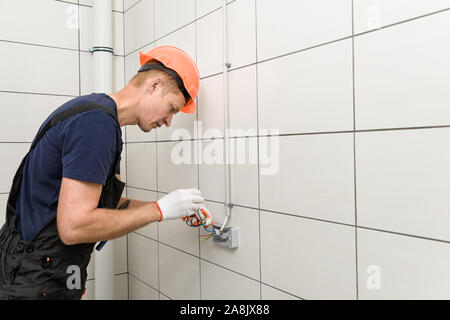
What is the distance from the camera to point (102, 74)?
186 cm

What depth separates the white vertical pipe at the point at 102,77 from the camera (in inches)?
73.0

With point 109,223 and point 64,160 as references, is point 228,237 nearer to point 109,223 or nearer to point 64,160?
point 109,223

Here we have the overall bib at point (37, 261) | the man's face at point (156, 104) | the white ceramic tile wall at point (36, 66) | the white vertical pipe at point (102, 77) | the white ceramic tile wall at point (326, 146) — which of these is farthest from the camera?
the white vertical pipe at point (102, 77)

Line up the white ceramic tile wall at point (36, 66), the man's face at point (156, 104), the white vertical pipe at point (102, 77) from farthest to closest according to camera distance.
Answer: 1. the white vertical pipe at point (102, 77)
2. the white ceramic tile wall at point (36, 66)
3. the man's face at point (156, 104)

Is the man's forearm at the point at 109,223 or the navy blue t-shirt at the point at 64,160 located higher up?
the navy blue t-shirt at the point at 64,160

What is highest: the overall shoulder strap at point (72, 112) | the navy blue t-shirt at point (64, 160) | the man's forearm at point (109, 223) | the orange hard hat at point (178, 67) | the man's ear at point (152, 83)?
the orange hard hat at point (178, 67)

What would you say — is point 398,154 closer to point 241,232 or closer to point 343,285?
point 343,285

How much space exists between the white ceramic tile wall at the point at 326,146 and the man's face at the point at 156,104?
0.20 metres

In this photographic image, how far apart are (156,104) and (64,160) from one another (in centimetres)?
36

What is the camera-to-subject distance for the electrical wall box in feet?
4.00

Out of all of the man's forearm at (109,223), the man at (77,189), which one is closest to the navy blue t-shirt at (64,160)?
the man at (77,189)

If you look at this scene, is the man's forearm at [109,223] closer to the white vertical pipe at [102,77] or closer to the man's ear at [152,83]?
the man's ear at [152,83]

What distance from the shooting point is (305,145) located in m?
0.99
